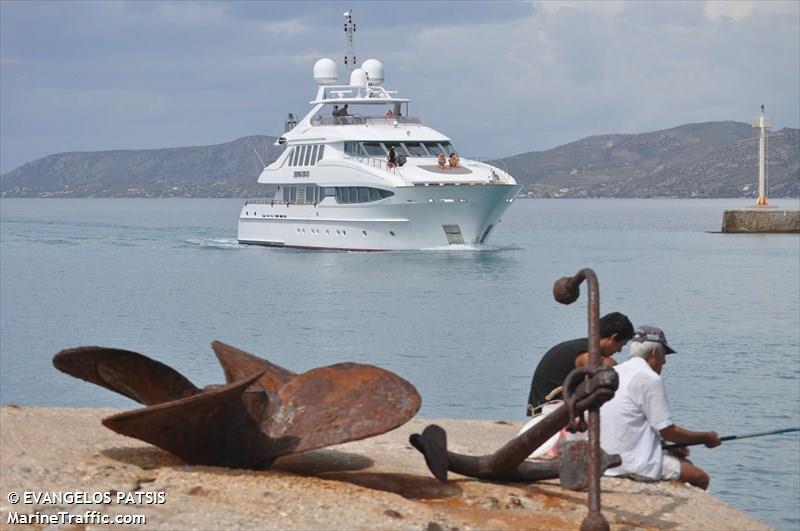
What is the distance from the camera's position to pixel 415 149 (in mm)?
38188

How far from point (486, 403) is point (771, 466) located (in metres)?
4.77

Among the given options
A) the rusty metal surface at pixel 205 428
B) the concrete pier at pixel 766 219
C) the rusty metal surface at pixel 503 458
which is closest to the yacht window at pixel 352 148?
the concrete pier at pixel 766 219

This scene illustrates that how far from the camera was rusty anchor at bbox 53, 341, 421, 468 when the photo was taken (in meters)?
5.40

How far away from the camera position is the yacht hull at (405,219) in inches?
1430

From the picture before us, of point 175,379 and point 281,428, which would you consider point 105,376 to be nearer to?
point 175,379

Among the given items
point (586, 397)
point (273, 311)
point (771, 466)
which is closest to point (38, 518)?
point (586, 397)

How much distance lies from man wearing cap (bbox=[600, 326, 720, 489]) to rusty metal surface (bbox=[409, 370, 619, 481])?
328 millimetres

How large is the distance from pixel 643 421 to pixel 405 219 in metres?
31.4

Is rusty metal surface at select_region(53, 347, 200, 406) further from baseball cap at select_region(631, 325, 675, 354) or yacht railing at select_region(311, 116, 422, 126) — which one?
yacht railing at select_region(311, 116, 422, 126)

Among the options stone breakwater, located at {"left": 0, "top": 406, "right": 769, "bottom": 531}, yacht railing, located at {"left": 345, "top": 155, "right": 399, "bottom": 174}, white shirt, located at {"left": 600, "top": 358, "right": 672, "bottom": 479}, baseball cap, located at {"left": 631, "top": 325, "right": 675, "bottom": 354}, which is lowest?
stone breakwater, located at {"left": 0, "top": 406, "right": 769, "bottom": 531}

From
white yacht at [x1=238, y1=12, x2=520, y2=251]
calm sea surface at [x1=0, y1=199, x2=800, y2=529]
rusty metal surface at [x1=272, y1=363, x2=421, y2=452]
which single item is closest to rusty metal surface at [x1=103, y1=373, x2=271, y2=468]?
rusty metal surface at [x1=272, y1=363, x2=421, y2=452]

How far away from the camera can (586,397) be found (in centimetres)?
489

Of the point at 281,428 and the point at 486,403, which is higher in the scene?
the point at 281,428

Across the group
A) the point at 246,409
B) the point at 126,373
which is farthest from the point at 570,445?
the point at 126,373
